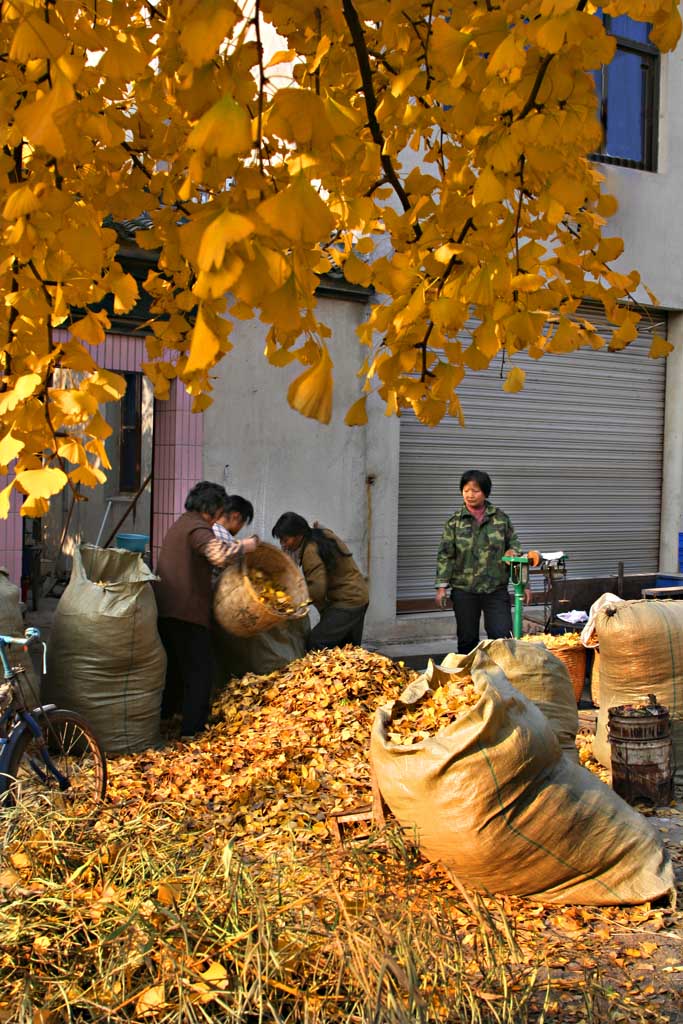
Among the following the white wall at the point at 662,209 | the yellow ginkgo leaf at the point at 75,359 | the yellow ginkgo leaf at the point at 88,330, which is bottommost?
the yellow ginkgo leaf at the point at 75,359

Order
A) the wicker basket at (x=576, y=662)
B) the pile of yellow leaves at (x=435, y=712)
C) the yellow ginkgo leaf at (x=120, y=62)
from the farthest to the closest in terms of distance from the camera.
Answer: the wicker basket at (x=576, y=662), the pile of yellow leaves at (x=435, y=712), the yellow ginkgo leaf at (x=120, y=62)

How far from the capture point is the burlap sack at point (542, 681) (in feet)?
17.3

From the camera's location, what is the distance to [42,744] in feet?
16.1

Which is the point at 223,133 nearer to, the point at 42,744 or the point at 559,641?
the point at 42,744

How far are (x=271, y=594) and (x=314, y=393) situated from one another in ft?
16.3

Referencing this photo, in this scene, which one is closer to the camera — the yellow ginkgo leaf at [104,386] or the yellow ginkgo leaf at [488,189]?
the yellow ginkgo leaf at [488,189]

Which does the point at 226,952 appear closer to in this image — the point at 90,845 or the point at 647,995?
the point at 90,845

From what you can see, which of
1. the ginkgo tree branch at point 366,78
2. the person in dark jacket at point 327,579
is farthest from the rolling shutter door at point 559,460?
the ginkgo tree branch at point 366,78

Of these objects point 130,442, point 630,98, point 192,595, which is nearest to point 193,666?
point 192,595

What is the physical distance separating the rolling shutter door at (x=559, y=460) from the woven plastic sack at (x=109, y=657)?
434 centimetres

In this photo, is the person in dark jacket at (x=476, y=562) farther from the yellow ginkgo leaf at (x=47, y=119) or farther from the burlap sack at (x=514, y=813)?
the yellow ginkgo leaf at (x=47, y=119)

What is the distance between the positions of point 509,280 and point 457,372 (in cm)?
34

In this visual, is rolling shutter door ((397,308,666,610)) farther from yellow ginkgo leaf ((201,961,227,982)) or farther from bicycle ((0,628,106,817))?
yellow ginkgo leaf ((201,961,227,982))

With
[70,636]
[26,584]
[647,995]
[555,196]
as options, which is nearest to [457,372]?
[555,196]
